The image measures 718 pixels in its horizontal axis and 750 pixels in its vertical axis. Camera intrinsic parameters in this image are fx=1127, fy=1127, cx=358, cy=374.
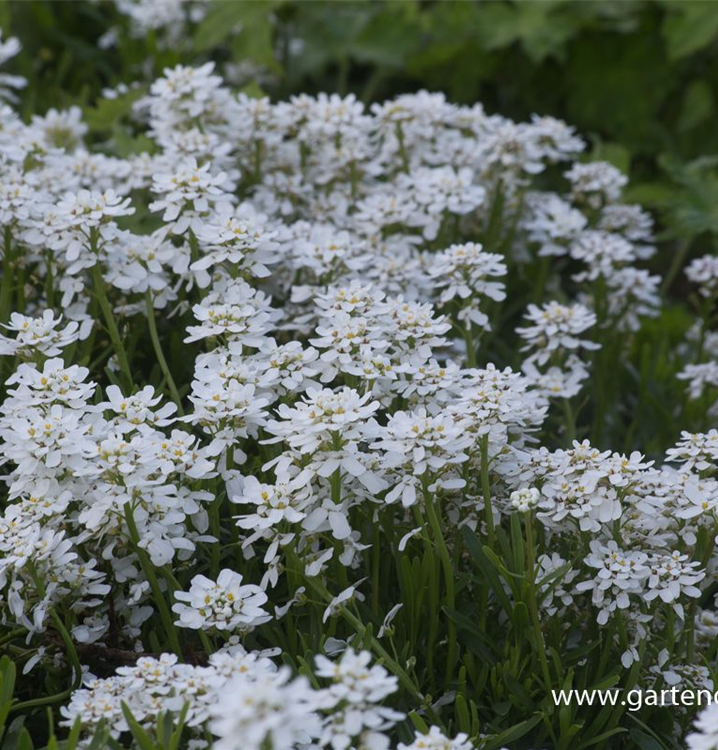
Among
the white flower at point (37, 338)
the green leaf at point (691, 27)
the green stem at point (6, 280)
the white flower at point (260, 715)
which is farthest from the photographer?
the green leaf at point (691, 27)

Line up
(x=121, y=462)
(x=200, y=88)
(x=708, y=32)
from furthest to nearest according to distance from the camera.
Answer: (x=708, y=32), (x=200, y=88), (x=121, y=462)

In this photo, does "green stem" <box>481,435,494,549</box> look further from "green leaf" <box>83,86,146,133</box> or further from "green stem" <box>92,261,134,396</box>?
"green leaf" <box>83,86,146,133</box>

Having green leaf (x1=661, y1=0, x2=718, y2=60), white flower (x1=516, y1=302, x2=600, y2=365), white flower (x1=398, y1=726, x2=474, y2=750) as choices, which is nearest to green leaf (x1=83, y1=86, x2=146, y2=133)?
white flower (x1=516, y1=302, x2=600, y2=365)

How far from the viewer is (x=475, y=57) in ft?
17.0

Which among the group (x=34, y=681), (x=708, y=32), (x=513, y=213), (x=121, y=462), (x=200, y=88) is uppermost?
(x=708, y=32)

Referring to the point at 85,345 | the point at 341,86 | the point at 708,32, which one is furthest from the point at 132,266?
the point at 708,32

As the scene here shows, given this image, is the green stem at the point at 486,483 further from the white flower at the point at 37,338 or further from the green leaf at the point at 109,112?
the green leaf at the point at 109,112

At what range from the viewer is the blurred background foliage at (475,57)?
4.89 meters

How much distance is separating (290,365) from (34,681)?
35.1 inches

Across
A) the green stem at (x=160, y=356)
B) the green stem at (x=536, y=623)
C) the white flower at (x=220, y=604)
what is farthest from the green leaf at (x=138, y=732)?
the green stem at (x=160, y=356)

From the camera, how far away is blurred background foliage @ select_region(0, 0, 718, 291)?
16.0ft

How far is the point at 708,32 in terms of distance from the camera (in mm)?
4598

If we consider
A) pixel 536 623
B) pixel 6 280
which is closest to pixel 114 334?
pixel 6 280

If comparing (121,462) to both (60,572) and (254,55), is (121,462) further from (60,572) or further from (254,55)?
(254,55)
